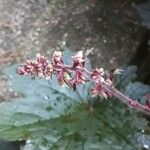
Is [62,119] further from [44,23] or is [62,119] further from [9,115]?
[44,23]

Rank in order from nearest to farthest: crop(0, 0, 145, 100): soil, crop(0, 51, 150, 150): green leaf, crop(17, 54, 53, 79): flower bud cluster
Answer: crop(17, 54, 53, 79): flower bud cluster < crop(0, 51, 150, 150): green leaf < crop(0, 0, 145, 100): soil

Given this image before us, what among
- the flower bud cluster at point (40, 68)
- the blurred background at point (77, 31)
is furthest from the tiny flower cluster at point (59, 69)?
the blurred background at point (77, 31)

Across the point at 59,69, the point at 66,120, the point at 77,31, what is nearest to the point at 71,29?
the point at 77,31

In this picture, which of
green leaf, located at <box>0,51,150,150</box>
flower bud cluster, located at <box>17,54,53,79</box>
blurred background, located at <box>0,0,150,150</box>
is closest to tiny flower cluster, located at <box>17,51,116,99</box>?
flower bud cluster, located at <box>17,54,53,79</box>

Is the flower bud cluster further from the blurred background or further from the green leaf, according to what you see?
the blurred background

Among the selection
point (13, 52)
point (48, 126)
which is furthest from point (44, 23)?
point (48, 126)
